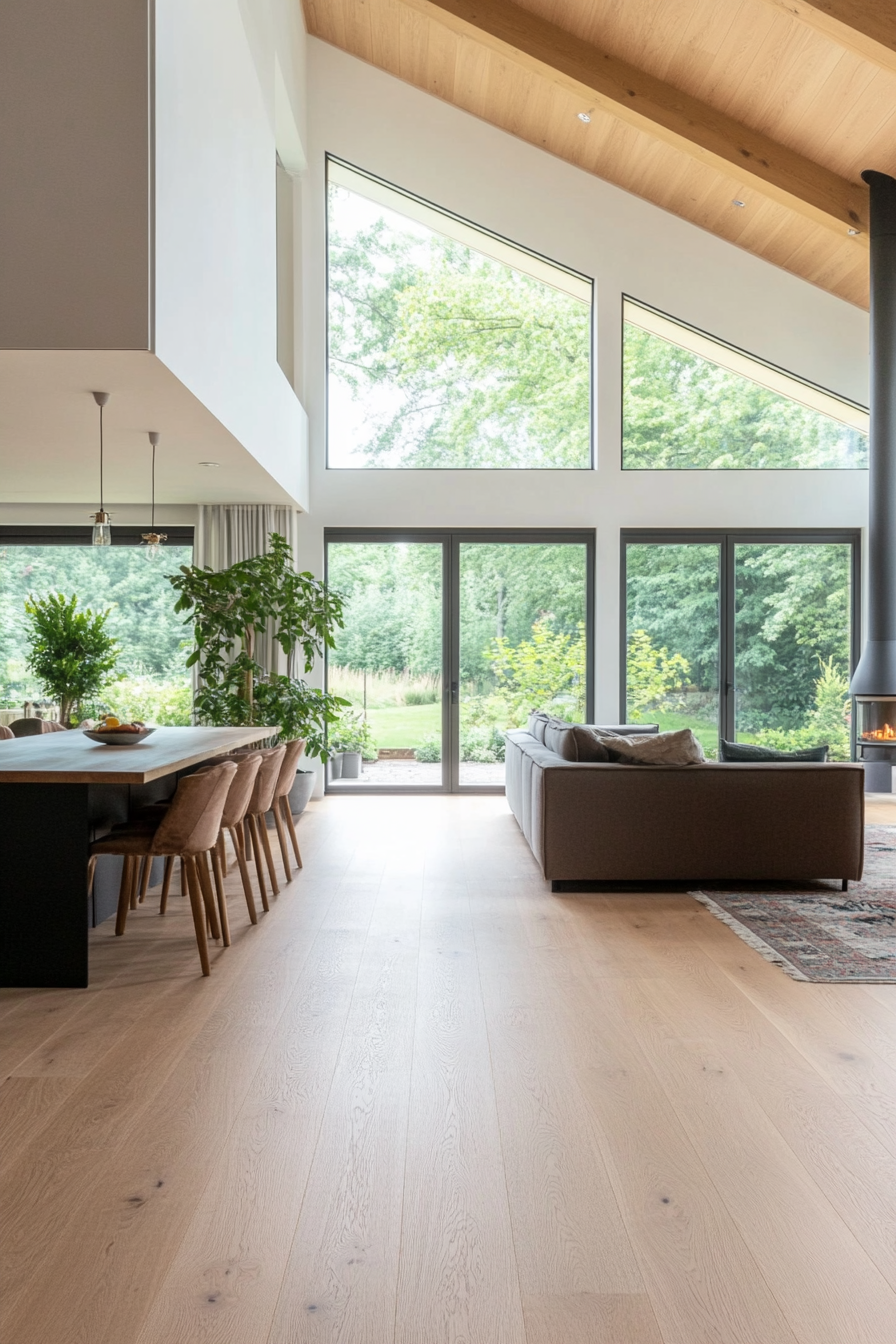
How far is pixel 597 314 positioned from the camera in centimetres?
916

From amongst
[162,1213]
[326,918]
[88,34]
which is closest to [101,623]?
[326,918]

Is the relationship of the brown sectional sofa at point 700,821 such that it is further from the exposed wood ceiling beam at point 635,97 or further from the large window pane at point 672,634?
the exposed wood ceiling beam at point 635,97

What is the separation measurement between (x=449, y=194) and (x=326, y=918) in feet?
22.7

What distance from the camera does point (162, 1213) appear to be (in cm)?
222

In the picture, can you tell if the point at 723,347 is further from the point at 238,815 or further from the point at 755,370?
the point at 238,815

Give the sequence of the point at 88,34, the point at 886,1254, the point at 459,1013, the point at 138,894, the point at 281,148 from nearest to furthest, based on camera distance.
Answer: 1. the point at 886,1254
2. the point at 459,1013
3. the point at 88,34
4. the point at 138,894
5. the point at 281,148

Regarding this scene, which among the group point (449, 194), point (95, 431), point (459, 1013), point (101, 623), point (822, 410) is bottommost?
point (459, 1013)

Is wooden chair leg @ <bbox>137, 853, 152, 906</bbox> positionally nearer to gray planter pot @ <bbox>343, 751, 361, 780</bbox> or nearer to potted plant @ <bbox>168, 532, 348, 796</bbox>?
potted plant @ <bbox>168, 532, 348, 796</bbox>

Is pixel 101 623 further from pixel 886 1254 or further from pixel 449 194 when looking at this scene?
pixel 886 1254

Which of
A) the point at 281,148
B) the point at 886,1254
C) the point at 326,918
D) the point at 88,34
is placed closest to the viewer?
the point at 886,1254

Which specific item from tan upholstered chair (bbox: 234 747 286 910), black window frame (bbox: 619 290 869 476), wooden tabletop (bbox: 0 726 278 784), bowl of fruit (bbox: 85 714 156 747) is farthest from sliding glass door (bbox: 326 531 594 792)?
bowl of fruit (bbox: 85 714 156 747)

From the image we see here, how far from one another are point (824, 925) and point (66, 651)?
6.51m

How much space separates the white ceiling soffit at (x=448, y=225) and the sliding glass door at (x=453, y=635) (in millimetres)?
2447

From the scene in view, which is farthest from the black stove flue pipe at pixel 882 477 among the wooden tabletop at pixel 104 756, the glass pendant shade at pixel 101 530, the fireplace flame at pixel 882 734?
the glass pendant shade at pixel 101 530
